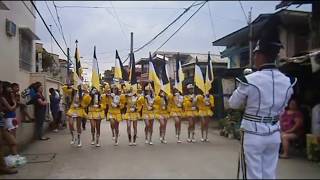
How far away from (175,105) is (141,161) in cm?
380

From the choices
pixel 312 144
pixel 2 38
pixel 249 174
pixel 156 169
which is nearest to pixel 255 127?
pixel 249 174

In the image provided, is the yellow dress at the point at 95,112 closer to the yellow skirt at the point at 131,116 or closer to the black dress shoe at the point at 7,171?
the yellow skirt at the point at 131,116

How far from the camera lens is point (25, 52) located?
49.8 feet

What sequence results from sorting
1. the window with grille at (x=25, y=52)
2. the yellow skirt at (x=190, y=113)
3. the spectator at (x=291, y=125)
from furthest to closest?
1. the window with grille at (x=25, y=52)
2. the yellow skirt at (x=190, y=113)
3. the spectator at (x=291, y=125)

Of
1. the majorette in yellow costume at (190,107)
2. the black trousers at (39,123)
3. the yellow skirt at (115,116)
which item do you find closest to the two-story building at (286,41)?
the majorette in yellow costume at (190,107)

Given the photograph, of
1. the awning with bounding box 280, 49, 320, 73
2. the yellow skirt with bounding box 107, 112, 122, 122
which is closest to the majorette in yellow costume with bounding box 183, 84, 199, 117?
the yellow skirt with bounding box 107, 112, 122, 122

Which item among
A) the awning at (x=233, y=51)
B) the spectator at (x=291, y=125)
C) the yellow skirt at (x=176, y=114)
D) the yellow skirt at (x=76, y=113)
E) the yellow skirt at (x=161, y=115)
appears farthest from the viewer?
the awning at (x=233, y=51)

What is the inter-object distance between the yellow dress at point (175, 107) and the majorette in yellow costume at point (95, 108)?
78.4 inches

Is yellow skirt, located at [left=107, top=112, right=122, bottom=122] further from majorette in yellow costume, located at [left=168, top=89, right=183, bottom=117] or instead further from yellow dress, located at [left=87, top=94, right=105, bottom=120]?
majorette in yellow costume, located at [left=168, top=89, right=183, bottom=117]

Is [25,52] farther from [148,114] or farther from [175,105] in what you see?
[175,105]

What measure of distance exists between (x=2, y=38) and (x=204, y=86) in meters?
6.02

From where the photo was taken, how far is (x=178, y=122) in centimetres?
1227

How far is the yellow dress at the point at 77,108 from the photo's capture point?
36.9ft

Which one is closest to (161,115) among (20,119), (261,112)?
(20,119)
